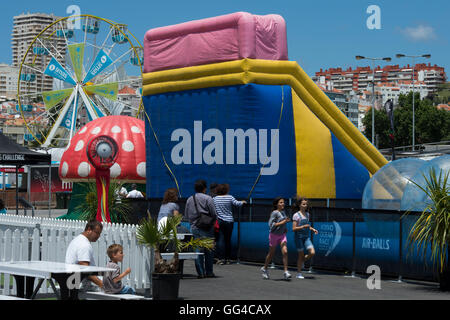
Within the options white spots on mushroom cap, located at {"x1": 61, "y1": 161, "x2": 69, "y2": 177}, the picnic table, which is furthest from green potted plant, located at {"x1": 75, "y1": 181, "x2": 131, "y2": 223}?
the picnic table

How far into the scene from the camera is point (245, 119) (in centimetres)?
1967

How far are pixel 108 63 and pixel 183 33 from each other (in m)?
32.6

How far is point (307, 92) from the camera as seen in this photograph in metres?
20.7

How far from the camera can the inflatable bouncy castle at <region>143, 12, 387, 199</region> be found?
1975 centimetres

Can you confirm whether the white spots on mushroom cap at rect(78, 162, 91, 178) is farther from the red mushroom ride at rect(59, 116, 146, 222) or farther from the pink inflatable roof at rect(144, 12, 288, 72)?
the pink inflatable roof at rect(144, 12, 288, 72)

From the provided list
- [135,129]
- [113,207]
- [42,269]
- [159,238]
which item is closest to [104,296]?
[42,269]

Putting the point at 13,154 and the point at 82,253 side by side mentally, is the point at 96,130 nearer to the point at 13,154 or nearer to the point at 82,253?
the point at 13,154

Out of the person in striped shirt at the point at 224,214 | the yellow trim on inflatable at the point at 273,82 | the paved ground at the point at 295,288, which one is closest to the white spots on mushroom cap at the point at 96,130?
the yellow trim on inflatable at the point at 273,82

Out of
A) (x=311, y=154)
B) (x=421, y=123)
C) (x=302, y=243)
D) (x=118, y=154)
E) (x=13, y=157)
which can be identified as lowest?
(x=302, y=243)

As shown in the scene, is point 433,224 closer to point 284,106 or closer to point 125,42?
point 284,106

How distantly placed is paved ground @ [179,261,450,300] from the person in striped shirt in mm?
1134

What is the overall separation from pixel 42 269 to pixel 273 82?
39.0 ft

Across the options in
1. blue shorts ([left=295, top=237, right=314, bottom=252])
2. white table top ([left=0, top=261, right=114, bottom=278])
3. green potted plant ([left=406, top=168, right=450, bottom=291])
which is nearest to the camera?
white table top ([left=0, top=261, right=114, bottom=278])
